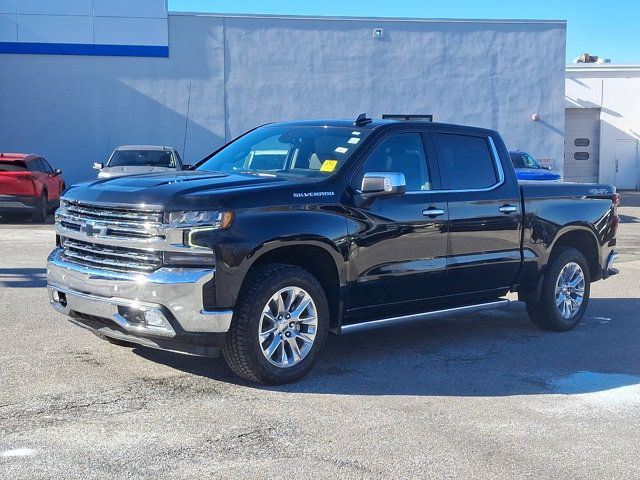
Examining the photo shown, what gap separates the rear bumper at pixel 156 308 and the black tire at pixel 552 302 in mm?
3854

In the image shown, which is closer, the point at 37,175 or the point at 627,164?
the point at 37,175

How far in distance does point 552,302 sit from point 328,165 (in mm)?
2983

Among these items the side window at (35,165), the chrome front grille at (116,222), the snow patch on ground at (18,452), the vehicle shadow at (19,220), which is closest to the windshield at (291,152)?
the chrome front grille at (116,222)

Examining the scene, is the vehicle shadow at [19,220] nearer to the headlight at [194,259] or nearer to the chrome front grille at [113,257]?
the chrome front grille at [113,257]

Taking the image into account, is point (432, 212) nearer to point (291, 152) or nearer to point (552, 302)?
point (291, 152)

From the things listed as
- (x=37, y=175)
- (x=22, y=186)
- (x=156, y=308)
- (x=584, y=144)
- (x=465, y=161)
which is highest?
(x=584, y=144)

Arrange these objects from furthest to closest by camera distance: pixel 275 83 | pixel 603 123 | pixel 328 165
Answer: pixel 603 123
pixel 275 83
pixel 328 165

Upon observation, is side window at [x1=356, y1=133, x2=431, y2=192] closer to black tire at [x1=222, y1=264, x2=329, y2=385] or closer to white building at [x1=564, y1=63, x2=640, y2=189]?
black tire at [x1=222, y1=264, x2=329, y2=385]

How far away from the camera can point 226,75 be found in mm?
26344

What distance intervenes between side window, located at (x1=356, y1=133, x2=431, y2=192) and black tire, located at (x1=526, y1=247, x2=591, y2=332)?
6.35 ft

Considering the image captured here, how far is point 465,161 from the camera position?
747 centimetres

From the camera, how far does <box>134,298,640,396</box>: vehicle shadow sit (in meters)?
6.08

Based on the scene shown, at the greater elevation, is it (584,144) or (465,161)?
(584,144)

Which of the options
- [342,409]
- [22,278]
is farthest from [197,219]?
[22,278]
